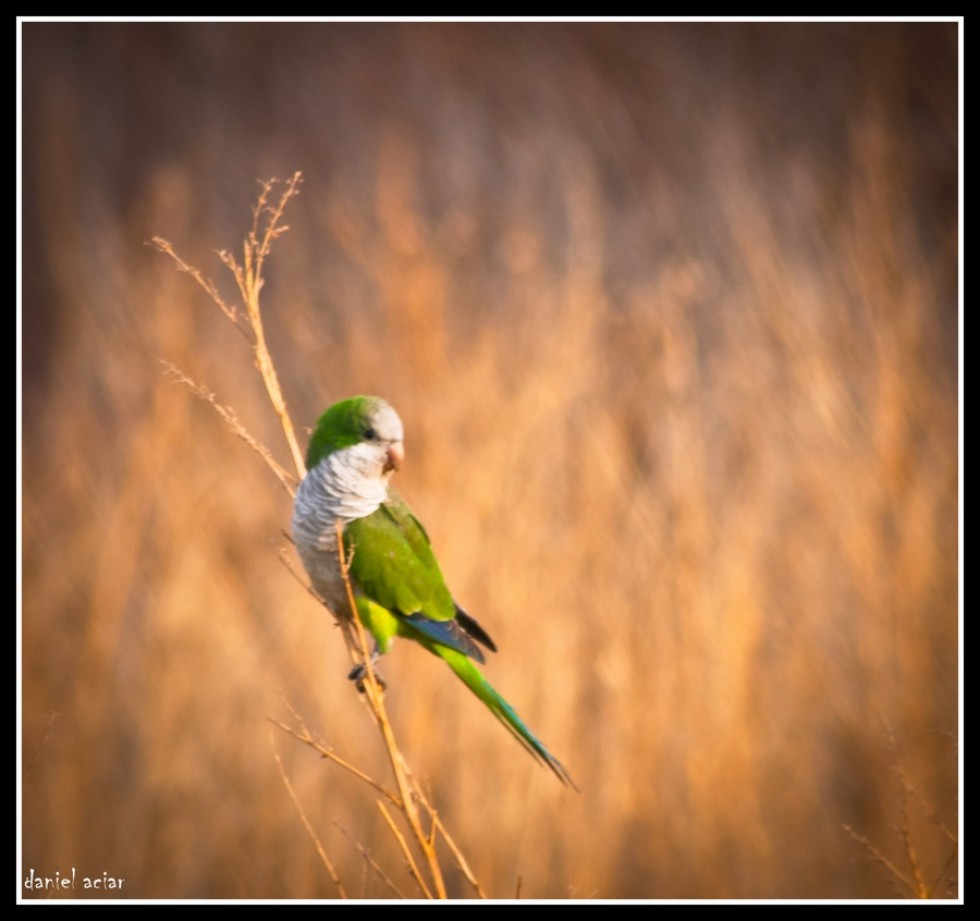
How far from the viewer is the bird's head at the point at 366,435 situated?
65.2 inches

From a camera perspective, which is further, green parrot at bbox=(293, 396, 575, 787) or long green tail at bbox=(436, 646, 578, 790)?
long green tail at bbox=(436, 646, 578, 790)

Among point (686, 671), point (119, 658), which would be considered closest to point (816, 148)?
point (686, 671)

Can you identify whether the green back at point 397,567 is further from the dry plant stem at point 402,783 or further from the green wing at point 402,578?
the dry plant stem at point 402,783

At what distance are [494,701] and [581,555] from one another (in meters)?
1.34

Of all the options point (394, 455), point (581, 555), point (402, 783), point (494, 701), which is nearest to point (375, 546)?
point (394, 455)

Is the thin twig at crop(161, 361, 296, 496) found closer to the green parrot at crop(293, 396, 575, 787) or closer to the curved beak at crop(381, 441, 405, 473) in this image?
the green parrot at crop(293, 396, 575, 787)

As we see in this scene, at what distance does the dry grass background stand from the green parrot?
1138mm

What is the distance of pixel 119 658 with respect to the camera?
3.33 metres

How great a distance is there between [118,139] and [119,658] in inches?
138

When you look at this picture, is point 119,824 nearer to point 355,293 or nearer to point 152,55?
point 355,293

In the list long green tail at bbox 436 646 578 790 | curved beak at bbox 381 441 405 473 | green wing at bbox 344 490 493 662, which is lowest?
long green tail at bbox 436 646 578 790

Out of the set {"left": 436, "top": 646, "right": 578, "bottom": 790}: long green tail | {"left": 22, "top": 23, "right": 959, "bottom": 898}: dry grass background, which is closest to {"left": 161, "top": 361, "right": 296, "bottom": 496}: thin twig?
{"left": 436, "top": 646, "right": 578, "bottom": 790}: long green tail

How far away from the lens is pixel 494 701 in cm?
194

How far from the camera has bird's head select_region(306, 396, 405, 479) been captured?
166 cm
